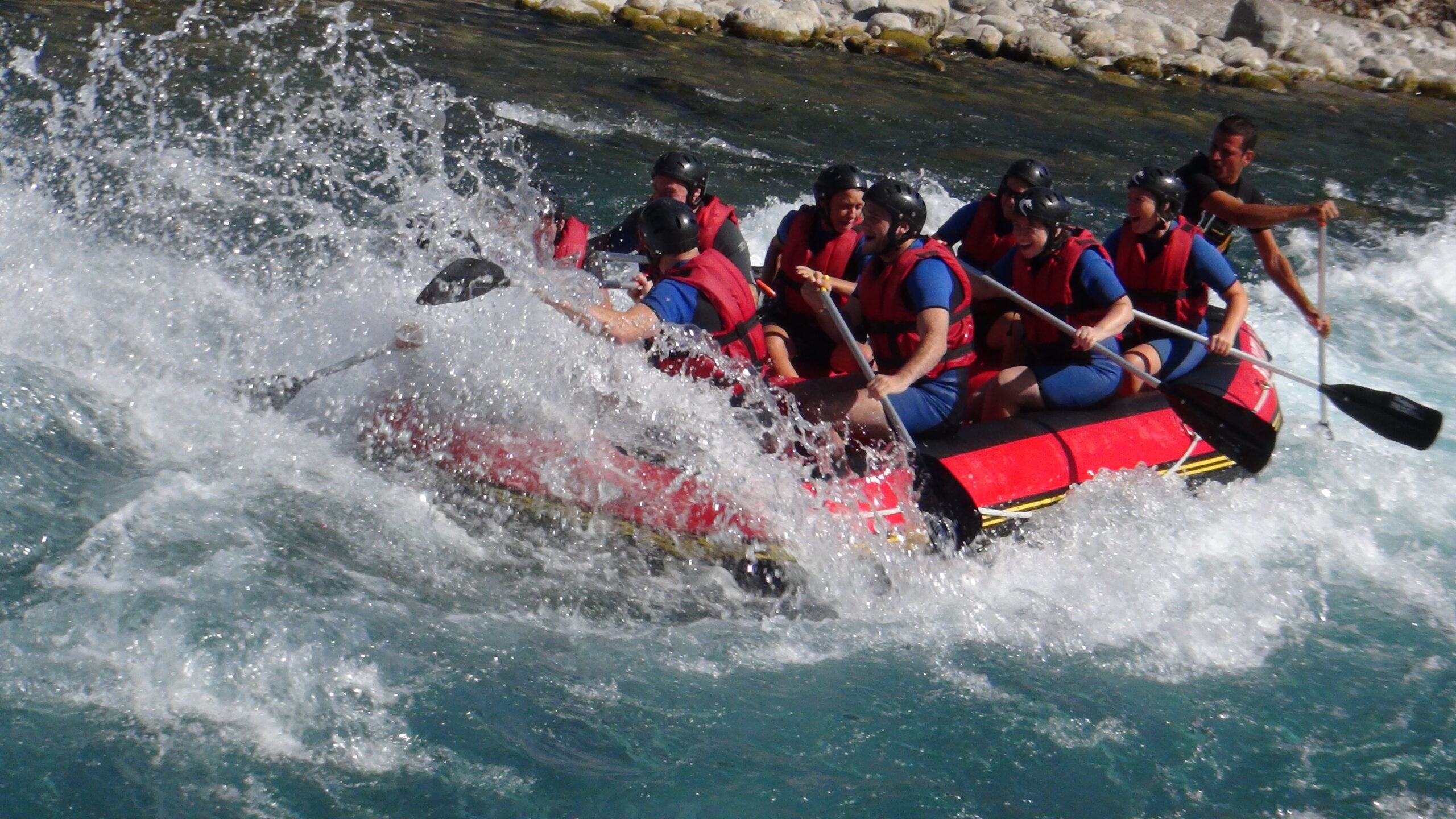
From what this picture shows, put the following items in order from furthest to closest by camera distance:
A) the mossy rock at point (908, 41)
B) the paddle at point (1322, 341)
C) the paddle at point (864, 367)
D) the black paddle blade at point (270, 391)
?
1. the mossy rock at point (908, 41)
2. the paddle at point (1322, 341)
3. the black paddle blade at point (270, 391)
4. the paddle at point (864, 367)

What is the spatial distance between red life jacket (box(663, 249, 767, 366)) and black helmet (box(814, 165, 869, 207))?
82cm

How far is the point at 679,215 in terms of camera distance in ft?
17.1

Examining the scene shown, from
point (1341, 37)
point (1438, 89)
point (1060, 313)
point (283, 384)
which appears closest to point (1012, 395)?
point (1060, 313)

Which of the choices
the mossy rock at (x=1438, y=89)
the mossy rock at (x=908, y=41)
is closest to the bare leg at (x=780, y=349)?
the mossy rock at (x=908, y=41)

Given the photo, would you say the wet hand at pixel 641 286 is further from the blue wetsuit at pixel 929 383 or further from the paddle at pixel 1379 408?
the paddle at pixel 1379 408

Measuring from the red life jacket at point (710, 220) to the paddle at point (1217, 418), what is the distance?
1435 mm

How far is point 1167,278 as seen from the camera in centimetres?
640

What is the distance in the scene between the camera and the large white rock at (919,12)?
18328 mm

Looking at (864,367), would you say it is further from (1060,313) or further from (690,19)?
(690,19)

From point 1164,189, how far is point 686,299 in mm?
2453

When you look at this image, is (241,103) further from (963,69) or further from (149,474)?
(963,69)

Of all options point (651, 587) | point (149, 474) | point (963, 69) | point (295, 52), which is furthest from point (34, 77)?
point (963, 69)

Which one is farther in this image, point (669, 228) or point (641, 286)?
point (641, 286)

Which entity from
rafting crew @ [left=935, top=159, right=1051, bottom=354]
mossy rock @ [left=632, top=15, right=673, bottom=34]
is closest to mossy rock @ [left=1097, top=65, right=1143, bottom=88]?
mossy rock @ [left=632, top=15, right=673, bottom=34]
